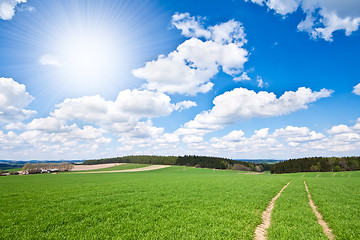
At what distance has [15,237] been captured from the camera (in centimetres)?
990

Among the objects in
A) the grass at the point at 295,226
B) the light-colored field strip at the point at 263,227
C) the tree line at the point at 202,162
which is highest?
the grass at the point at 295,226

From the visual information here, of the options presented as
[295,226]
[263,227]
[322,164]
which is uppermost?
[295,226]

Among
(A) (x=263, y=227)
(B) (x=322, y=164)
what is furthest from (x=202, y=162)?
(A) (x=263, y=227)

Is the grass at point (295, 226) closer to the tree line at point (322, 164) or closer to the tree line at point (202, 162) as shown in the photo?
the tree line at point (322, 164)

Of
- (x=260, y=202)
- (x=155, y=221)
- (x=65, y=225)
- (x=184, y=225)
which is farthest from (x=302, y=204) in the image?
(x=65, y=225)

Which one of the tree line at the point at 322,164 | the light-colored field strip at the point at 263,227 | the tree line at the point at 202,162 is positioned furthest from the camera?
the tree line at the point at 202,162

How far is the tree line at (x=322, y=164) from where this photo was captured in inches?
4028

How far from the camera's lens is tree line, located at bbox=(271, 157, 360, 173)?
102312mm

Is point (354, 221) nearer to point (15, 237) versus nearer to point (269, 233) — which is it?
point (269, 233)

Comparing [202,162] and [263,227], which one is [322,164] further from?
[263,227]

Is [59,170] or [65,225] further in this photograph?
[59,170]

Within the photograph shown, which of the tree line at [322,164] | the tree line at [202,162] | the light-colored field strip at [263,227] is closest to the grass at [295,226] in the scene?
the light-colored field strip at [263,227]

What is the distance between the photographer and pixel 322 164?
10744 centimetres

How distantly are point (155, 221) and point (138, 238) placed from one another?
2.83 metres
